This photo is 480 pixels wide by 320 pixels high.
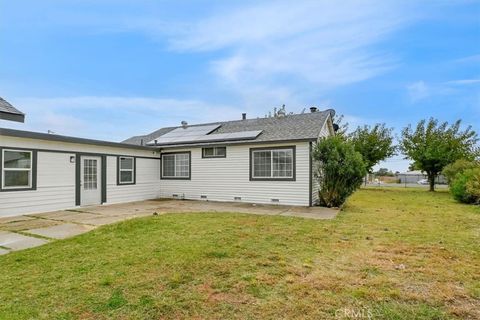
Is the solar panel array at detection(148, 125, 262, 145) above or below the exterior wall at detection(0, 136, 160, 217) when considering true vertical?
above

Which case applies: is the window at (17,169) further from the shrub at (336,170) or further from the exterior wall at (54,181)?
the shrub at (336,170)

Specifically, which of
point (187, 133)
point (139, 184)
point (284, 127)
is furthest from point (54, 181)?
point (284, 127)

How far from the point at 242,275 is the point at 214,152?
32.5 ft

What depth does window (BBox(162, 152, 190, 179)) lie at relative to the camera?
14312 millimetres

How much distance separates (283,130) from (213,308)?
10.5 metres

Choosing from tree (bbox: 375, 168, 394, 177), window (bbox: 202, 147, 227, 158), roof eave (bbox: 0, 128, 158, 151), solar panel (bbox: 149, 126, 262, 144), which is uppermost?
solar panel (bbox: 149, 126, 262, 144)

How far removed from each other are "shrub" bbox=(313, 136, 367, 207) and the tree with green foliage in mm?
16117

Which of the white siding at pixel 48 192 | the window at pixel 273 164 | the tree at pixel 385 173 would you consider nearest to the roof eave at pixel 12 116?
the white siding at pixel 48 192

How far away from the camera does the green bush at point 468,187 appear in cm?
1310

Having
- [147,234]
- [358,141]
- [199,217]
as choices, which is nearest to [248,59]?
[199,217]

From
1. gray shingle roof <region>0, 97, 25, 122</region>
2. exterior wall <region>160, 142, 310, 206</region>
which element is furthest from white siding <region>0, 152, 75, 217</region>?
exterior wall <region>160, 142, 310, 206</region>

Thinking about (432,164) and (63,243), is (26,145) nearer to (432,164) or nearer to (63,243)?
(63,243)

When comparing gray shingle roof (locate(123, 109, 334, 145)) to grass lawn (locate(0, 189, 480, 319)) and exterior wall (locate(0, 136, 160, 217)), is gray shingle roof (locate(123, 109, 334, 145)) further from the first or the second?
grass lawn (locate(0, 189, 480, 319))

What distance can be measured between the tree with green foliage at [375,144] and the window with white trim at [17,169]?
2393 centimetres
